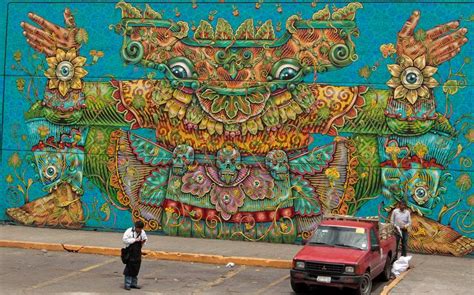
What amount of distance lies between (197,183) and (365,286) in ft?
25.7

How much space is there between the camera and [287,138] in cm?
1975

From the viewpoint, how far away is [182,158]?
67.1ft

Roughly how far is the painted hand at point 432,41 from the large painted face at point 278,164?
435cm

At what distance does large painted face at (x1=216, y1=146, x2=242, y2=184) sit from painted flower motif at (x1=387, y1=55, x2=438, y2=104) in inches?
192

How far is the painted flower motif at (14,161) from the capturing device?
72.1ft

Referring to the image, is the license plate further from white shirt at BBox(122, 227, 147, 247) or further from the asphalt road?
white shirt at BBox(122, 227, 147, 247)

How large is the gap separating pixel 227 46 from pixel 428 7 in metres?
5.79

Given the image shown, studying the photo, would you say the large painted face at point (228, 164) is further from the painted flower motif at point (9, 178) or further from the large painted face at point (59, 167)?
the painted flower motif at point (9, 178)

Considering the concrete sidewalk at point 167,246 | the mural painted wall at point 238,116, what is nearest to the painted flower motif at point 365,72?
the mural painted wall at point 238,116

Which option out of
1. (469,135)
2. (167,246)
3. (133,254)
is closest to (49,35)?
(167,246)

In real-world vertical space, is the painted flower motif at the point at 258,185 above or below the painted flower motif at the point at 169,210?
above

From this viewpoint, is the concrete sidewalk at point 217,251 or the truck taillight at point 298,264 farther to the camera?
the concrete sidewalk at point 217,251

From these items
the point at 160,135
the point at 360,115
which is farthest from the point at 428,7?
the point at 160,135

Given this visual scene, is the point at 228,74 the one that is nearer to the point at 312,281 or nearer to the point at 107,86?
the point at 107,86
